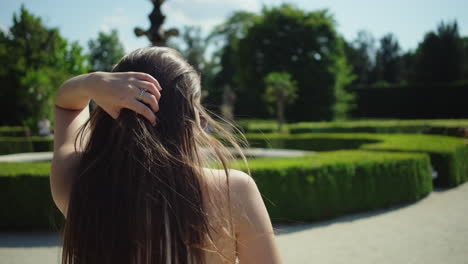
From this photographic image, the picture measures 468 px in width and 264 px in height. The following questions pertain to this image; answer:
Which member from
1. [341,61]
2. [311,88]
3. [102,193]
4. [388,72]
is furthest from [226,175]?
[388,72]

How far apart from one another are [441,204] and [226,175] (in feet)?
25.3

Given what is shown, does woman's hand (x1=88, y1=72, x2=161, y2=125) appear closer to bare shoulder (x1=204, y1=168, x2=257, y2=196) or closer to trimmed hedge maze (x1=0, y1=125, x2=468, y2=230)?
bare shoulder (x1=204, y1=168, x2=257, y2=196)

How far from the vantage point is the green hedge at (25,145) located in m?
16.0

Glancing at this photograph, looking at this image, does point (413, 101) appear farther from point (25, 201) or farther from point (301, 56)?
point (25, 201)

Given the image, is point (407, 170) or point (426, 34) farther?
point (426, 34)

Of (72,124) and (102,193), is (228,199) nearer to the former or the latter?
(102,193)

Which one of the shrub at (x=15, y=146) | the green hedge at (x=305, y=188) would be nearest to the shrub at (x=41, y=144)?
the shrub at (x=15, y=146)

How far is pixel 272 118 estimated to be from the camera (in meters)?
40.8

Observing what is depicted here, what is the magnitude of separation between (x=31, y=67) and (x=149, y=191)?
36788mm

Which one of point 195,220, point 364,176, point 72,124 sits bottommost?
point 364,176

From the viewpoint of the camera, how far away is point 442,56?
41906 millimetres

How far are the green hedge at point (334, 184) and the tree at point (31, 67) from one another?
22.1 metres

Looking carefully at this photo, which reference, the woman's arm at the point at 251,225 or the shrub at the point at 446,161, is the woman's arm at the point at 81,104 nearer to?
the woman's arm at the point at 251,225

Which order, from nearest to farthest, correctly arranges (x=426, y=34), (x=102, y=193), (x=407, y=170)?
(x=102, y=193), (x=407, y=170), (x=426, y=34)
